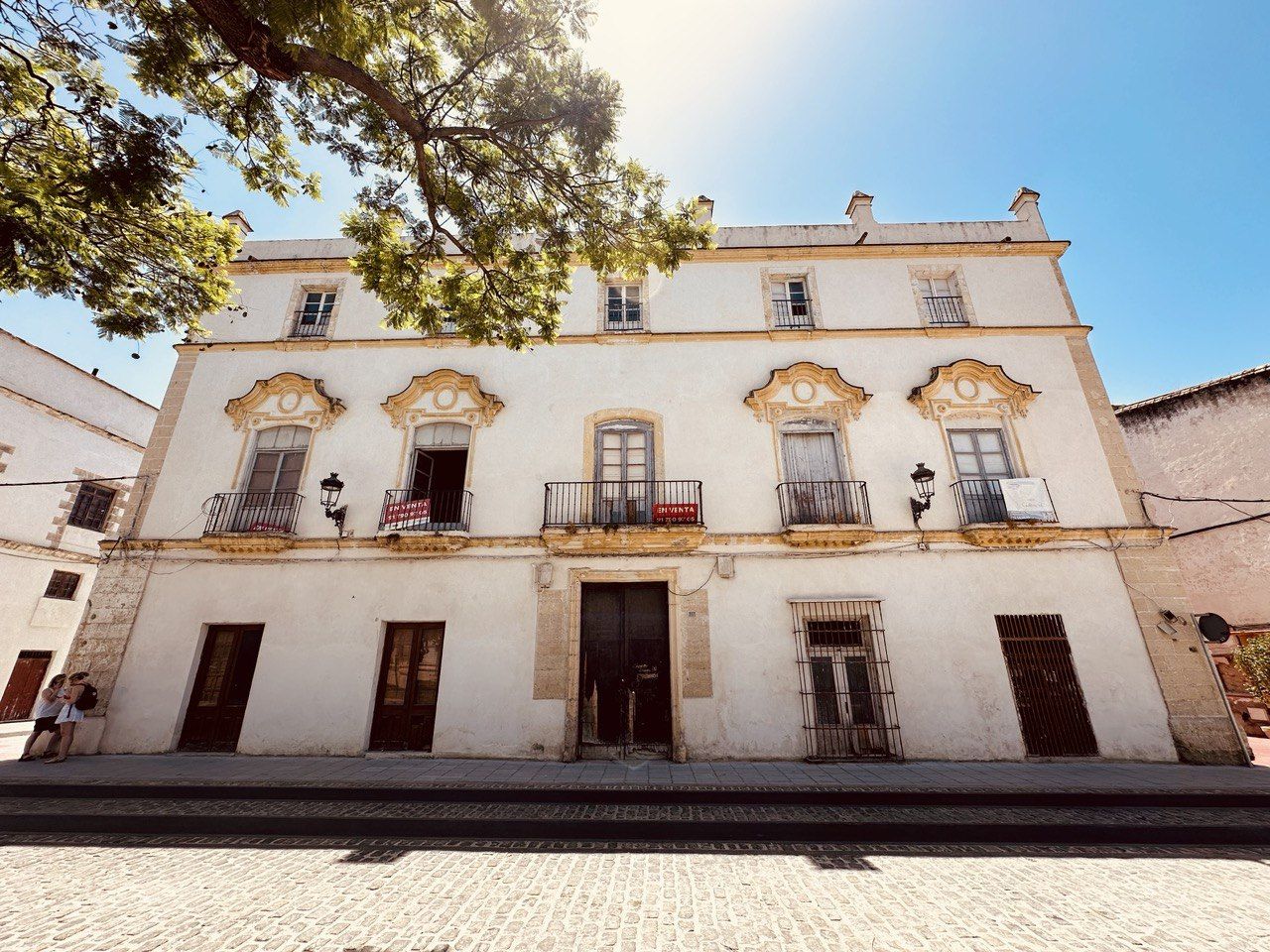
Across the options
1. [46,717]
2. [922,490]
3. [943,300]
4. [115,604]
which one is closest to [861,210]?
[943,300]

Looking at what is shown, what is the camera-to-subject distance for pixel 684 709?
821cm

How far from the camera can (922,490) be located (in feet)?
29.7

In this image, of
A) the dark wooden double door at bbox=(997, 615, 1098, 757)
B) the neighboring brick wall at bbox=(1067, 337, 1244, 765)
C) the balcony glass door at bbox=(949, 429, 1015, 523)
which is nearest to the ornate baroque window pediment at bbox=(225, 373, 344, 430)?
the balcony glass door at bbox=(949, 429, 1015, 523)

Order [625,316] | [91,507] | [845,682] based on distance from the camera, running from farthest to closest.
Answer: [91,507], [625,316], [845,682]

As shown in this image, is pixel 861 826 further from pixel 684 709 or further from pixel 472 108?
pixel 472 108

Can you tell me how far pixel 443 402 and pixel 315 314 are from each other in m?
4.42

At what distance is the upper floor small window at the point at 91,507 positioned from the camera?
14.8 metres

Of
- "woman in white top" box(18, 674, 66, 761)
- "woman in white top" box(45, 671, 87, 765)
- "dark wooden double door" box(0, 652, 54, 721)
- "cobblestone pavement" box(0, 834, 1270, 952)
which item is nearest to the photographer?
"cobblestone pavement" box(0, 834, 1270, 952)

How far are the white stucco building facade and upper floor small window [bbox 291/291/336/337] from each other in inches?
12.5

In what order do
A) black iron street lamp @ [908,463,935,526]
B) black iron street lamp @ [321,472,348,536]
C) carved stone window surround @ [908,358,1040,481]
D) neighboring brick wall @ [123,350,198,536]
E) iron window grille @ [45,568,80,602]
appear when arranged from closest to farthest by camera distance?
black iron street lamp @ [908,463,935,526]
black iron street lamp @ [321,472,348,536]
neighboring brick wall @ [123,350,198,536]
carved stone window surround @ [908,358,1040,481]
iron window grille @ [45,568,80,602]

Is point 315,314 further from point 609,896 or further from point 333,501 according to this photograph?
point 609,896

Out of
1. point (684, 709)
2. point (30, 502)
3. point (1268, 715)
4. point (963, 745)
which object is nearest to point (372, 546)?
point (684, 709)

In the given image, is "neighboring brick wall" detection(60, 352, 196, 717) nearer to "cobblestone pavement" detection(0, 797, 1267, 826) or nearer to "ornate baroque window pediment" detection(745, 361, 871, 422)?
"cobblestone pavement" detection(0, 797, 1267, 826)

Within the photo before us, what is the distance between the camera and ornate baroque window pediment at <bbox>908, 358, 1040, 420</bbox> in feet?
32.6
